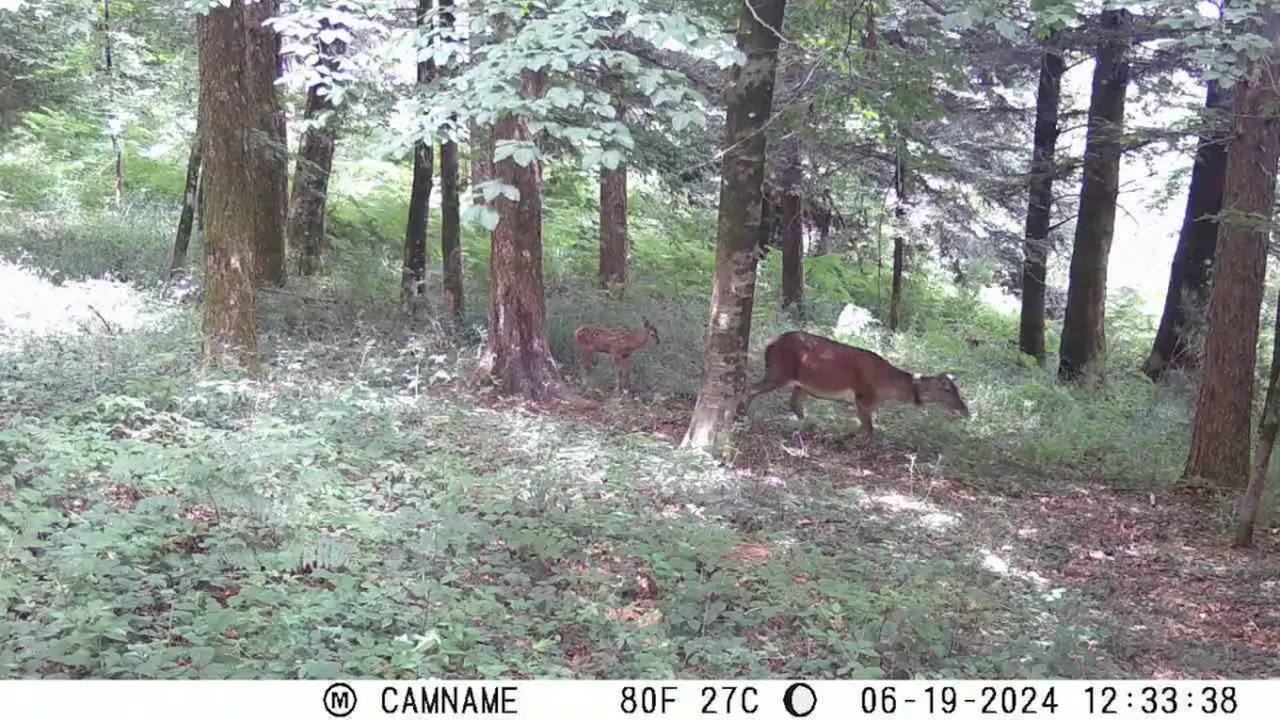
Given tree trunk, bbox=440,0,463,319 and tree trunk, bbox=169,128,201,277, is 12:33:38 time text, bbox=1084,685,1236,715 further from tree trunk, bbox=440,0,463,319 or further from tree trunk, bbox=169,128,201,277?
tree trunk, bbox=169,128,201,277

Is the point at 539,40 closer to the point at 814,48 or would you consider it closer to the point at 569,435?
the point at 569,435

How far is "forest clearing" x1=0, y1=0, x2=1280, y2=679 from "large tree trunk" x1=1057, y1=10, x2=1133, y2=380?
67mm

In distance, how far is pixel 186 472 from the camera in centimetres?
534

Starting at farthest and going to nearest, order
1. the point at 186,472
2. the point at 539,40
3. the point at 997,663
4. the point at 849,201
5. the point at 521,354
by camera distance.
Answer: the point at 849,201 < the point at 521,354 < the point at 186,472 < the point at 539,40 < the point at 997,663

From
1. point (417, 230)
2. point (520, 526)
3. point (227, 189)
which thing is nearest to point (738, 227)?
point (520, 526)

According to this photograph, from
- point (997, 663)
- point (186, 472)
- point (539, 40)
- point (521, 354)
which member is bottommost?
point (997, 663)

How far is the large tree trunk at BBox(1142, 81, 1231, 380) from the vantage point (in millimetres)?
13734

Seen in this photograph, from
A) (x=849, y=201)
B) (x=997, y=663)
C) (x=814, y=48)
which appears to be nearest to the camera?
(x=997, y=663)

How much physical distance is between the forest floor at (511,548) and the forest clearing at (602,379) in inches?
→ 1.2

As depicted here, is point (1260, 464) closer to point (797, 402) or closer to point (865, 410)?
point (865, 410)

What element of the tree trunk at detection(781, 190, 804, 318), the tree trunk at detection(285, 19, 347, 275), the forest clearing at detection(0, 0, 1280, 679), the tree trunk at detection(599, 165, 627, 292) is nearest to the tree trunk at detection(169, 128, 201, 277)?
the forest clearing at detection(0, 0, 1280, 679)

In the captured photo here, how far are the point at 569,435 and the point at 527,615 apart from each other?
355 cm

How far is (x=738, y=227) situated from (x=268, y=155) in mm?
5643

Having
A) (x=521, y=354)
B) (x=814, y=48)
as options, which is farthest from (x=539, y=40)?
(x=521, y=354)
